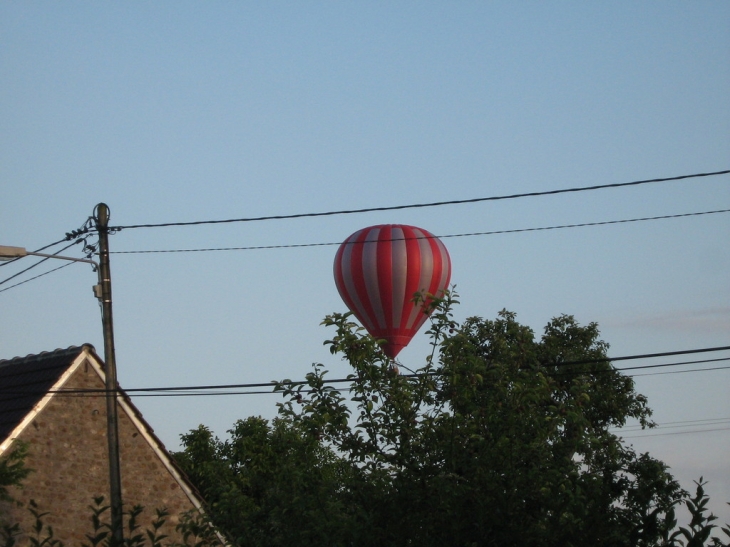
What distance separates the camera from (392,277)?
1725 inches

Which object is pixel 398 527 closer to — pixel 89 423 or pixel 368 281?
pixel 89 423

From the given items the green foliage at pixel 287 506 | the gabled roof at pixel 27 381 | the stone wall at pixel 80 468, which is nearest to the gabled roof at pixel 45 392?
the gabled roof at pixel 27 381

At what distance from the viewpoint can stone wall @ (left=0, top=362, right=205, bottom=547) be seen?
2231cm

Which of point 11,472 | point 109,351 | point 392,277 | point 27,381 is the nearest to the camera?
point 11,472

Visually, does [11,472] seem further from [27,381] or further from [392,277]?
[392,277]

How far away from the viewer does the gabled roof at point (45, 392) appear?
2280 centimetres

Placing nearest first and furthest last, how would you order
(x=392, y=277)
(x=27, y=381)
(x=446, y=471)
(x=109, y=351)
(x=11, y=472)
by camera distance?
(x=446, y=471) < (x=11, y=472) < (x=109, y=351) < (x=27, y=381) < (x=392, y=277)

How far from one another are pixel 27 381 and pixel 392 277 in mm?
21488

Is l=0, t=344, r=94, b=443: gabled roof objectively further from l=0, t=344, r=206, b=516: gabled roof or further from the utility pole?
the utility pole

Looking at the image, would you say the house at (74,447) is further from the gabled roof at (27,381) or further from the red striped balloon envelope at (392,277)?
the red striped balloon envelope at (392,277)

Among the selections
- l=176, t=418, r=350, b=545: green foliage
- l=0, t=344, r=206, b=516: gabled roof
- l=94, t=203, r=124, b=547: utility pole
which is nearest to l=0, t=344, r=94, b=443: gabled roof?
l=0, t=344, r=206, b=516: gabled roof

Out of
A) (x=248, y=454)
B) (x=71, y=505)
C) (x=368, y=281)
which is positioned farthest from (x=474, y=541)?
(x=248, y=454)

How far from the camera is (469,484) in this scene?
39.4 ft

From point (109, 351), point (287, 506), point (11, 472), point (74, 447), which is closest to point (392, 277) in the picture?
point (74, 447)
